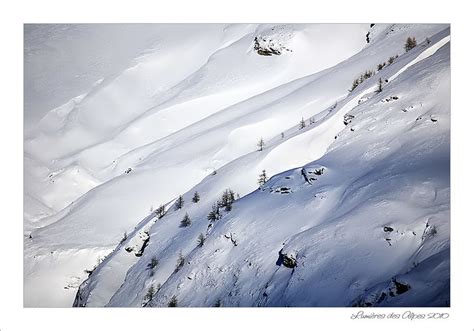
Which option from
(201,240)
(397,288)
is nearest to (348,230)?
(397,288)

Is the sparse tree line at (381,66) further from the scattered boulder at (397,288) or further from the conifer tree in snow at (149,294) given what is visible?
the conifer tree in snow at (149,294)

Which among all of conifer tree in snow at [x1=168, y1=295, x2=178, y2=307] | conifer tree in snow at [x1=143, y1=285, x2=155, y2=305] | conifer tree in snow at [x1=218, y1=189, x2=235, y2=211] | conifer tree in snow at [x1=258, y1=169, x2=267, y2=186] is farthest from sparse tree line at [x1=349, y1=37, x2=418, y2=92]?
conifer tree in snow at [x1=143, y1=285, x2=155, y2=305]

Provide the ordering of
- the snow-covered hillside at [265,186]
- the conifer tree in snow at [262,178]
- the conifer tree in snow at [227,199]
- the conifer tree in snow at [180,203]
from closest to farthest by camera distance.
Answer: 1. the snow-covered hillside at [265,186]
2. the conifer tree in snow at [227,199]
3. the conifer tree in snow at [262,178]
4. the conifer tree in snow at [180,203]

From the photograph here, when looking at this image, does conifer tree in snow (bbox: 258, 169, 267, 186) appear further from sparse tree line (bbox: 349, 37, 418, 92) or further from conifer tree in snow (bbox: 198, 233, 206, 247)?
sparse tree line (bbox: 349, 37, 418, 92)

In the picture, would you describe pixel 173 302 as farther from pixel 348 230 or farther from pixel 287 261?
pixel 348 230

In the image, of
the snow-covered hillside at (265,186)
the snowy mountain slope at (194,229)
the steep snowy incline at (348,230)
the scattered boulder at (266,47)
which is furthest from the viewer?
the scattered boulder at (266,47)

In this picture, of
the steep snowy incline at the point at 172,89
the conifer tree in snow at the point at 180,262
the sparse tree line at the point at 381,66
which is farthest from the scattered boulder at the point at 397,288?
the steep snowy incline at the point at 172,89
